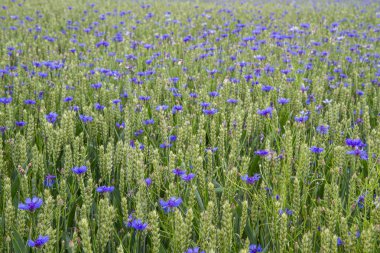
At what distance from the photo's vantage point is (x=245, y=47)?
575 centimetres

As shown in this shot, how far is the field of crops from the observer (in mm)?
1758

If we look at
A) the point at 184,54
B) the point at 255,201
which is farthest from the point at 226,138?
the point at 184,54

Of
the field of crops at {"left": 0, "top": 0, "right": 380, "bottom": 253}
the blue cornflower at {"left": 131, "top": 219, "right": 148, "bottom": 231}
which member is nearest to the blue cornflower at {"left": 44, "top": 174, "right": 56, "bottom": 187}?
the field of crops at {"left": 0, "top": 0, "right": 380, "bottom": 253}

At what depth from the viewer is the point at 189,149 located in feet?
7.72

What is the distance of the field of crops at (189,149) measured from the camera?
1.76m

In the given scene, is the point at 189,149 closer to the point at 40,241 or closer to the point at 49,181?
the point at 49,181

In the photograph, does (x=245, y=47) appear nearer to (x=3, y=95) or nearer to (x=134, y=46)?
(x=134, y=46)

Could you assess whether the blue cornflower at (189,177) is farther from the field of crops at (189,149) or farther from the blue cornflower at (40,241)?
the blue cornflower at (40,241)

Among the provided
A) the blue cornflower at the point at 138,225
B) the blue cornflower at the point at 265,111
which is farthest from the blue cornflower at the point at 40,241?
the blue cornflower at the point at 265,111

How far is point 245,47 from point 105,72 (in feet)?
7.68

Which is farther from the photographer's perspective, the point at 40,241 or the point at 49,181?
the point at 49,181

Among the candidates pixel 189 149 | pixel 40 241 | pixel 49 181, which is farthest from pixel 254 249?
pixel 49 181

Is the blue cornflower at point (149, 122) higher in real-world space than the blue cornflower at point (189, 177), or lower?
lower

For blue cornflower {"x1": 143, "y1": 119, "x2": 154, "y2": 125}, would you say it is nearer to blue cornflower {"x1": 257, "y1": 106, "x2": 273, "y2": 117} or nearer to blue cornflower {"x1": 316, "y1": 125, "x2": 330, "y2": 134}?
blue cornflower {"x1": 257, "y1": 106, "x2": 273, "y2": 117}
